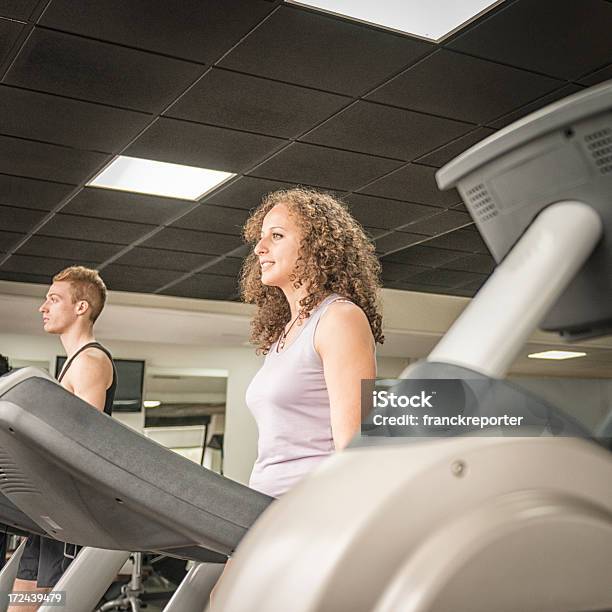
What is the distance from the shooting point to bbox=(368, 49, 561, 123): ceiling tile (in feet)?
10.1

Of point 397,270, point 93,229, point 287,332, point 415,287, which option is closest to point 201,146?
point 93,229

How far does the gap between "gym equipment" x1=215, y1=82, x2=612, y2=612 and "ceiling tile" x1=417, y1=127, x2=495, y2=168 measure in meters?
3.18

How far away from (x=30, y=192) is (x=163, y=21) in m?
2.06

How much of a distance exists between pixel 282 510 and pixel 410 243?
17.0ft

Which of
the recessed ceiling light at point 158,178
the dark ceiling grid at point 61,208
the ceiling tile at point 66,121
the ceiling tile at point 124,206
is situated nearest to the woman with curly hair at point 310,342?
the ceiling tile at point 66,121

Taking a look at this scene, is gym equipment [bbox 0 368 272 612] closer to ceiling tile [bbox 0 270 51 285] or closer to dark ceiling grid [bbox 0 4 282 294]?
dark ceiling grid [bbox 0 4 282 294]

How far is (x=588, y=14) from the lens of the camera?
107 inches

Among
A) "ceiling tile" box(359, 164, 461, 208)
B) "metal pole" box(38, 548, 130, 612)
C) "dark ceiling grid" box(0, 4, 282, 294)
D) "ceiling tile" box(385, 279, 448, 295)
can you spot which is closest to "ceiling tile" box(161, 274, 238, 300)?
"dark ceiling grid" box(0, 4, 282, 294)

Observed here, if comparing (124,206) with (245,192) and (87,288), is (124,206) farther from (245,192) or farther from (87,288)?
(87,288)

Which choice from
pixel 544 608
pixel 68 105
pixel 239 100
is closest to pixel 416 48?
pixel 239 100

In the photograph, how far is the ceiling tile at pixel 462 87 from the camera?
122 inches

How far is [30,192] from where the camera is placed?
4.54m

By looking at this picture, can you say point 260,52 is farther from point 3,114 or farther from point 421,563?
point 421,563

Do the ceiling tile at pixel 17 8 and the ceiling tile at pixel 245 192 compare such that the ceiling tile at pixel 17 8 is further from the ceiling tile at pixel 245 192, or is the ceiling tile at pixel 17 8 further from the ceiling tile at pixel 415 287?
the ceiling tile at pixel 415 287
